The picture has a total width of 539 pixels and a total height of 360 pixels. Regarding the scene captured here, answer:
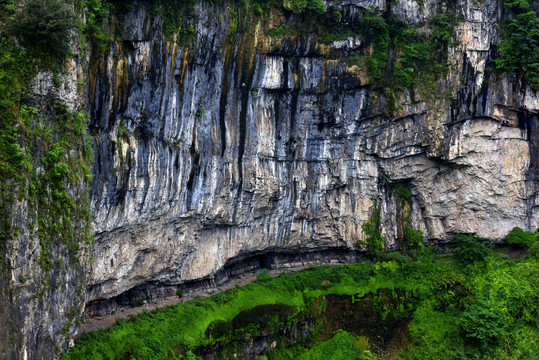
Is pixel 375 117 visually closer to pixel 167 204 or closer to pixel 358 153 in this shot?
pixel 358 153

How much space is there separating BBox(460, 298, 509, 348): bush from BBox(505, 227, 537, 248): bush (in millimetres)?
5099

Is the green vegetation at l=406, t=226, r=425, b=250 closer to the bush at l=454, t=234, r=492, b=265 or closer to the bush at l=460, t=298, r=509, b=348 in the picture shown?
the bush at l=454, t=234, r=492, b=265

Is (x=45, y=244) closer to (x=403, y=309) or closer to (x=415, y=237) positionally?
(x=403, y=309)

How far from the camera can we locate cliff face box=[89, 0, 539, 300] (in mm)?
15102

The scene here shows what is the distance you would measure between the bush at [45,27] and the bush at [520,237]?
2027cm

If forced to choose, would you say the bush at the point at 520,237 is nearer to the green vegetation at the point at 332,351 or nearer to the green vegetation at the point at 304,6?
the green vegetation at the point at 332,351

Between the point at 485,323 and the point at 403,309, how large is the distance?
3.49m

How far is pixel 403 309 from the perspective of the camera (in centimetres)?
2030

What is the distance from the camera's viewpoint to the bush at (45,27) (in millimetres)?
10242

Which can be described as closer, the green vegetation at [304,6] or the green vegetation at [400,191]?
the green vegetation at [304,6]

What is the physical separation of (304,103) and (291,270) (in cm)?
744

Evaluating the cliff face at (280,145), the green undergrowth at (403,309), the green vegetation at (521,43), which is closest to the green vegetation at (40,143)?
the cliff face at (280,145)

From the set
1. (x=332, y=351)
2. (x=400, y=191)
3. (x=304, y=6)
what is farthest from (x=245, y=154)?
(x=332, y=351)

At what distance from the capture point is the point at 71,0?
38.3ft
